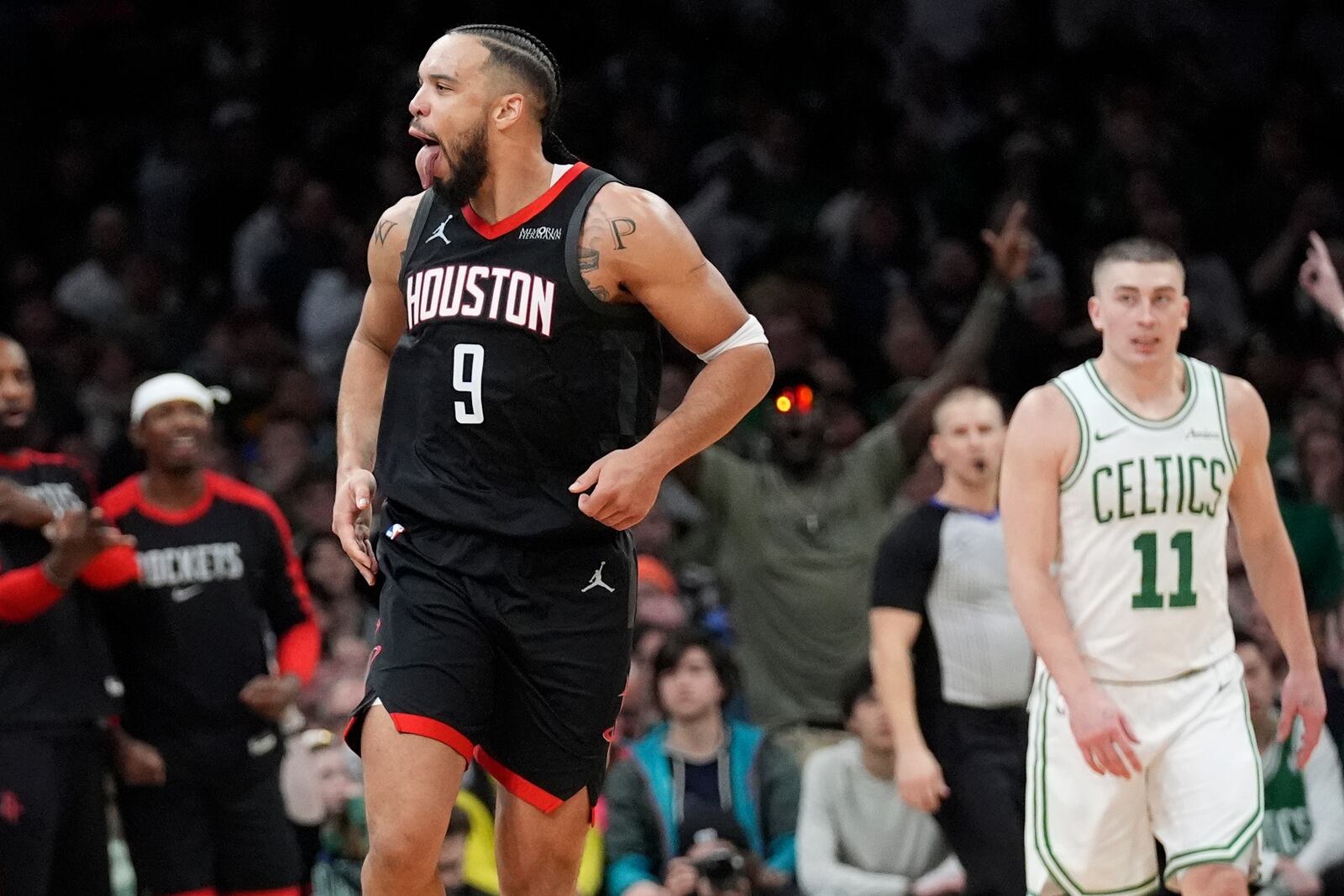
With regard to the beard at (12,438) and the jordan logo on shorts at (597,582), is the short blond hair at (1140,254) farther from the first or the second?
the beard at (12,438)

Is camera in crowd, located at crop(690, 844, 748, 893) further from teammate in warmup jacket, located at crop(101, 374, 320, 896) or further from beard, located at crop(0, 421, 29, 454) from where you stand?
beard, located at crop(0, 421, 29, 454)

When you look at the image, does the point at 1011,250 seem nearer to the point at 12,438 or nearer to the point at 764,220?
the point at 764,220

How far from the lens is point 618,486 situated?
427cm

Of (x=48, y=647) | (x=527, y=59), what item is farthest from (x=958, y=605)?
(x=48, y=647)

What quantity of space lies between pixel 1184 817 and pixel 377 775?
2.25 m

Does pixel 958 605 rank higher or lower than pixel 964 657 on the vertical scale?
higher

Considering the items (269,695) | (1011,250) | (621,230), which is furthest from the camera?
(1011,250)

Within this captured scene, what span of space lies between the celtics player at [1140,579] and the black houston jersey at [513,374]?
1454 mm

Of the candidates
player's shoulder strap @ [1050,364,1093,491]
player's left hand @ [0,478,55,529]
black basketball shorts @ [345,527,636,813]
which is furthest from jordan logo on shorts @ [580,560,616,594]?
player's left hand @ [0,478,55,529]

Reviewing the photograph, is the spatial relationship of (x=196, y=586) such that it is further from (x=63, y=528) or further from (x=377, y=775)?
(x=377, y=775)

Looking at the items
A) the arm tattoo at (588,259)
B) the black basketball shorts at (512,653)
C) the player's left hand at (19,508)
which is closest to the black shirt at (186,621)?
the player's left hand at (19,508)

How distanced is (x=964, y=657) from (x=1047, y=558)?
132 cm

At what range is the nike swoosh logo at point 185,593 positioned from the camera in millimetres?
7094

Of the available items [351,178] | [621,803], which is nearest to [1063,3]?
[351,178]
